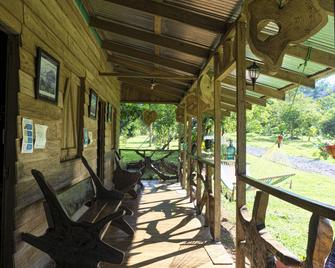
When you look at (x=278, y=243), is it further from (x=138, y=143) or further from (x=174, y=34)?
(x=138, y=143)

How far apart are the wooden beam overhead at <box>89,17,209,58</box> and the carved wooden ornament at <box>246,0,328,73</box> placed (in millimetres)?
2797

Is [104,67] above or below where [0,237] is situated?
above

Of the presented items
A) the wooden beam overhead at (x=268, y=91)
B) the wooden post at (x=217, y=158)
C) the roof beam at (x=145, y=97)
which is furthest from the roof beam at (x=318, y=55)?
the roof beam at (x=145, y=97)

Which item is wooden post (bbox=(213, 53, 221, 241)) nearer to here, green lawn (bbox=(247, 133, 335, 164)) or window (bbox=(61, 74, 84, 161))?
window (bbox=(61, 74, 84, 161))

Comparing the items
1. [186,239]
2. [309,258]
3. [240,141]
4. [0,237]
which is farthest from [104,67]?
[309,258]

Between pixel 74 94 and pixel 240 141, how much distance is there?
2116 millimetres

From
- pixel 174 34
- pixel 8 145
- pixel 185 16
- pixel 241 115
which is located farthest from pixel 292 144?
pixel 8 145

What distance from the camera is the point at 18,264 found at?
2.30m

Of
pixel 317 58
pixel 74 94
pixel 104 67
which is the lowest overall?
pixel 74 94

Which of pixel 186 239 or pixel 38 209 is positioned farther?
pixel 186 239

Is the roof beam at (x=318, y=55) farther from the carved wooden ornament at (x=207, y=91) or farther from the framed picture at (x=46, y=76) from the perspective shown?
the framed picture at (x=46, y=76)

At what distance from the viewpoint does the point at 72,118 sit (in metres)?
3.90

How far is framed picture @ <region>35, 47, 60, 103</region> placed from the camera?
2.55m

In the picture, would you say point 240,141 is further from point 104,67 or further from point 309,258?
point 104,67
